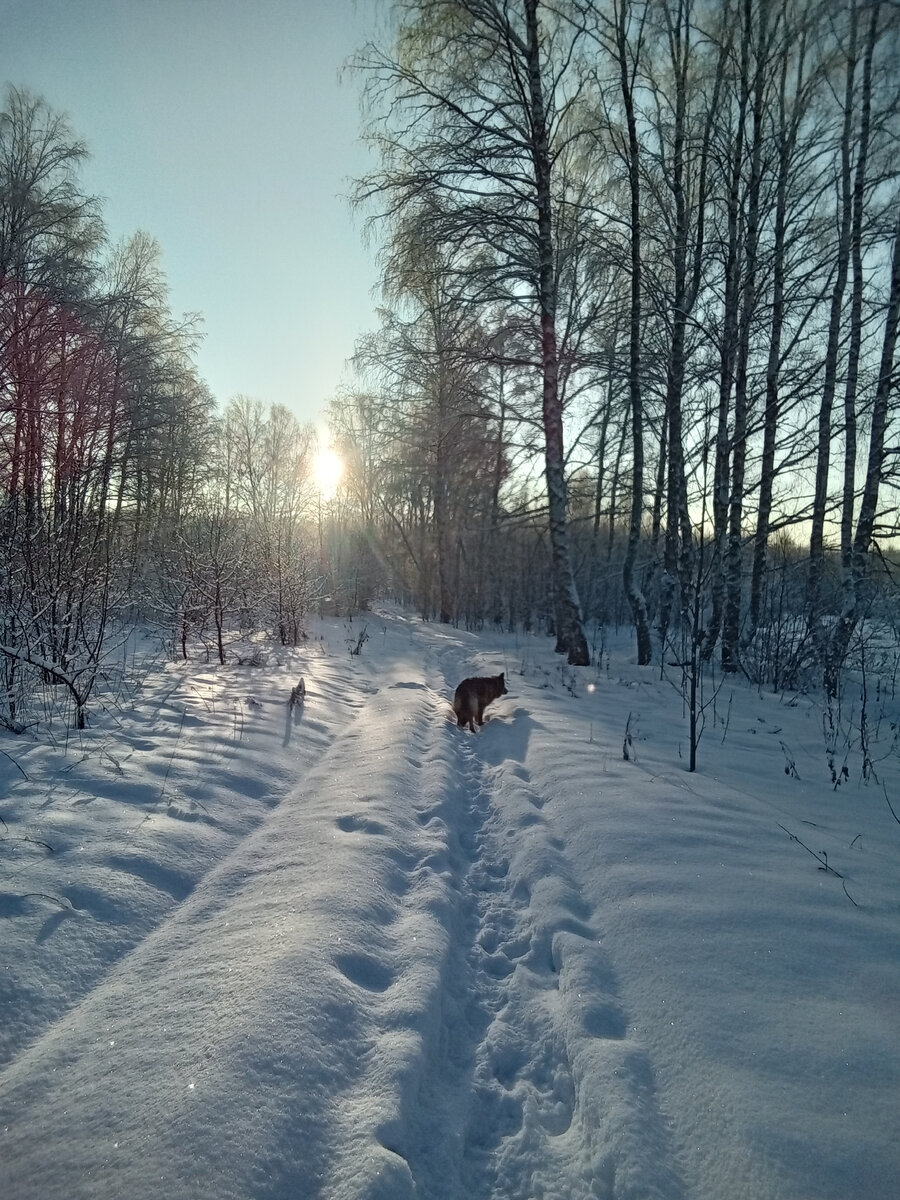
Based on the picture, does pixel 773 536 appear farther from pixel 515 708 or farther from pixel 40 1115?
pixel 40 1115

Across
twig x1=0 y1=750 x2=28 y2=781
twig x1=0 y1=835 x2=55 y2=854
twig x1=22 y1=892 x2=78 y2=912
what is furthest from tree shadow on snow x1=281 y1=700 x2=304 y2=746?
twig x1=22 y1=892 x2=78 y2=912

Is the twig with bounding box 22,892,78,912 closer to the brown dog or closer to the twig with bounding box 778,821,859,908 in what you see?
the twig with bounding box 778,821,859,908

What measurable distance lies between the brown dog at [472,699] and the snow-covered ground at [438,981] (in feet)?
4.77

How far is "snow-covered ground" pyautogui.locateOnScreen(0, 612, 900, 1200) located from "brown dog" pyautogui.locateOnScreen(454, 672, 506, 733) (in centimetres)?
145

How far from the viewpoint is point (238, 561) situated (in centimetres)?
883

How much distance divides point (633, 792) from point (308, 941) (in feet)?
7.02

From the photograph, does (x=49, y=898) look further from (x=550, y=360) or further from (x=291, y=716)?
(x=550, y=360)

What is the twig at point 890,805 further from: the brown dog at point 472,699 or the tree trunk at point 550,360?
the tree trunk at point 550,360

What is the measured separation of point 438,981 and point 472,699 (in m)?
3.36

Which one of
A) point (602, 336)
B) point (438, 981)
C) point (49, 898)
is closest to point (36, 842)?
point (49, 898)

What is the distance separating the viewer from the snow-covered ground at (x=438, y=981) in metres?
1.20

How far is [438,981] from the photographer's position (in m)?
1.80

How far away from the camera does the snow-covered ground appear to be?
120 cm

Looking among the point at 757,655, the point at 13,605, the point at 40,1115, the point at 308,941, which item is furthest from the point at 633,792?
the point at 757,655
